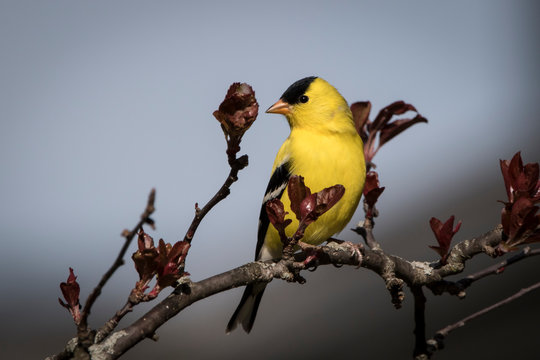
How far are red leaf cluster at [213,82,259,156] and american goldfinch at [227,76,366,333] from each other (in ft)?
4.38

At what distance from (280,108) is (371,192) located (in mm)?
1384

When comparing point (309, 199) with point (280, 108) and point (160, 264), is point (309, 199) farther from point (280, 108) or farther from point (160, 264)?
point (280, 108)

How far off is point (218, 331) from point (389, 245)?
189 centimetres

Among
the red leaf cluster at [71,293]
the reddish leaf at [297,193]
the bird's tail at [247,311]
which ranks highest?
the reddish leaf at [297,193]

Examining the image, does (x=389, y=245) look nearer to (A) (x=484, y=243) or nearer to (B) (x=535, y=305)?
(B) (x=535, y=305)

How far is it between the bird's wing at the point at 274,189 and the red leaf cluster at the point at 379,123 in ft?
1.81

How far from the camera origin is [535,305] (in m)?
4.07

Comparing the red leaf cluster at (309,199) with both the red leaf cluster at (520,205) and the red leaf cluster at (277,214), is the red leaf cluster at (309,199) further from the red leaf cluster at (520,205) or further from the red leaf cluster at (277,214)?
the red leaf cluster at (520,205)

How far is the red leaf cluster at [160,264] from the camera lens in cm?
165

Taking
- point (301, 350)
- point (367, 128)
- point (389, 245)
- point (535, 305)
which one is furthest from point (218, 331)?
point (367, 128)

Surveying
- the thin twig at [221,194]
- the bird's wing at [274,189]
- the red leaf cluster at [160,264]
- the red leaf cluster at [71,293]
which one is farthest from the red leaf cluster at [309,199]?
the bird's wing at [274,189]

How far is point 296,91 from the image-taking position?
3.89 meters

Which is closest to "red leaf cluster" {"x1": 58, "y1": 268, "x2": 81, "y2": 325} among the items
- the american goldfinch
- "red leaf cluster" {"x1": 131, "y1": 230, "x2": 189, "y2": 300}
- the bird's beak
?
"red leaf cluster" {"x1": 131, "y1": 230, "x2": 189, "y2": 300}

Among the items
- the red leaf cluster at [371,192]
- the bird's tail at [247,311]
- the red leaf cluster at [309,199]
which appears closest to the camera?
the red leaf cluster at [309,199]
